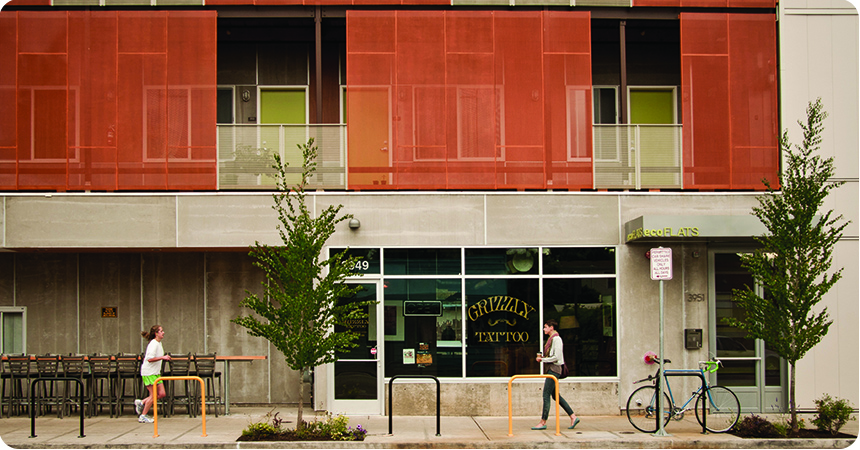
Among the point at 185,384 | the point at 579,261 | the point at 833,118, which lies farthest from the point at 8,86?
the point at 833,118

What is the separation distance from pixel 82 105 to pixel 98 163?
1.22m

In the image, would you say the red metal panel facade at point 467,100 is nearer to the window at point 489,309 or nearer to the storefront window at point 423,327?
the window at point 489,309

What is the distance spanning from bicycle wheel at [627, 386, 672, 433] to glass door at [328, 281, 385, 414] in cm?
467

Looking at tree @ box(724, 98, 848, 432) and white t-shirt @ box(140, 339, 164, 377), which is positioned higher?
tree @ box(724, 98, 848, 432)

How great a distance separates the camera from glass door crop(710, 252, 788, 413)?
14.0 m

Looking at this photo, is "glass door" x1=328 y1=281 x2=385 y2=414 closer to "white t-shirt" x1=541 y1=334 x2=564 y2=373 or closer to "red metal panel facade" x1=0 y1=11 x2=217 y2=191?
"white t-shirt" x1=541 y1=334 x2=564 y2=373

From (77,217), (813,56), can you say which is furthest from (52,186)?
(813,56)

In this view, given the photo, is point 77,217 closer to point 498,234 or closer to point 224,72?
point 224,72

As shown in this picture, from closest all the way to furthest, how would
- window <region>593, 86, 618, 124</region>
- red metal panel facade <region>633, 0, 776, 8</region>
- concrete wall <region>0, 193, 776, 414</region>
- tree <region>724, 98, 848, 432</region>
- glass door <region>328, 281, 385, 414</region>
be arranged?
1. tree <region>724, 98, 848, 432</region>
2. glass door <region>328, 281, 385, 414</region>
3. concrete wall <region>0, 193, 776, 414</region>
4. red metal panel facade <region>633, 0, 776, 8</region>
5. window <region>593, 86, 618, 124</region>

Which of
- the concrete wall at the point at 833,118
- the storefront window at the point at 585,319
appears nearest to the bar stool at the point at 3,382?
the storefront window at the point at 585,319

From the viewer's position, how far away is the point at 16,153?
14.2 metres

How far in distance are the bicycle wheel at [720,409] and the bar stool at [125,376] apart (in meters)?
10.1

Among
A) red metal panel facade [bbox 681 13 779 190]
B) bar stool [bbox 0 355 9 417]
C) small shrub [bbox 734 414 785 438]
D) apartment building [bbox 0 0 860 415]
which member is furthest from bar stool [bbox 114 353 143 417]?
red metal panel facade [bbox 681 13 779 190]

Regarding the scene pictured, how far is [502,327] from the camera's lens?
1389 cm
